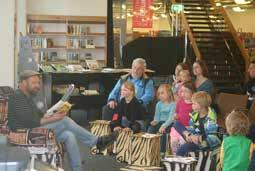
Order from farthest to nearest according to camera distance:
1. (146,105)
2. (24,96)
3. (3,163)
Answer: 1. (146,105)
2. (24,96)
3. (3,163)

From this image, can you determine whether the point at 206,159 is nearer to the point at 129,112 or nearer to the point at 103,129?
the point at 129,112

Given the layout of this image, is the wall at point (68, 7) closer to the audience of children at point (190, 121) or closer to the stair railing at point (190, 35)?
the stair railing at point (190, 35)

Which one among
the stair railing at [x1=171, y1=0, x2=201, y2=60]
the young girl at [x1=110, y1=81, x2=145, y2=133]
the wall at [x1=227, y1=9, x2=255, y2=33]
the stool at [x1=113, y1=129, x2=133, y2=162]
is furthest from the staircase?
the wall at [x1=227, y1=9, x2=255, y2=33]

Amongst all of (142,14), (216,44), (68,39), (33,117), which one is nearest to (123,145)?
(33,117)

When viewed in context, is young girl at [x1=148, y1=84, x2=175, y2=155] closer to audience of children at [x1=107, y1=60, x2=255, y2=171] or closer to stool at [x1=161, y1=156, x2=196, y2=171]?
audience of children at [x1=107, y1=60, x2=255, y2=171]

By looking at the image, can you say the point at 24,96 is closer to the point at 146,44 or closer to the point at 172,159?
the point at 172,159

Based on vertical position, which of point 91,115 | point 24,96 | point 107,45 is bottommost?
point 91,115

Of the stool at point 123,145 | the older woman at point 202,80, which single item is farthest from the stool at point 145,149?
the older woman at point 202,80

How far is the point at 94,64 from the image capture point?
12.1 meters

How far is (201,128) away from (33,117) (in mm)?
1736

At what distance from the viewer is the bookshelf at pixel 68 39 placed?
13.3 m

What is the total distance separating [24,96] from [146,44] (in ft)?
32.2

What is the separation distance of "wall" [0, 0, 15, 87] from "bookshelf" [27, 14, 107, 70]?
297 centimetres

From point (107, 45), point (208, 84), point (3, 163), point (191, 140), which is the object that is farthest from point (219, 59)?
point (3, 163)
